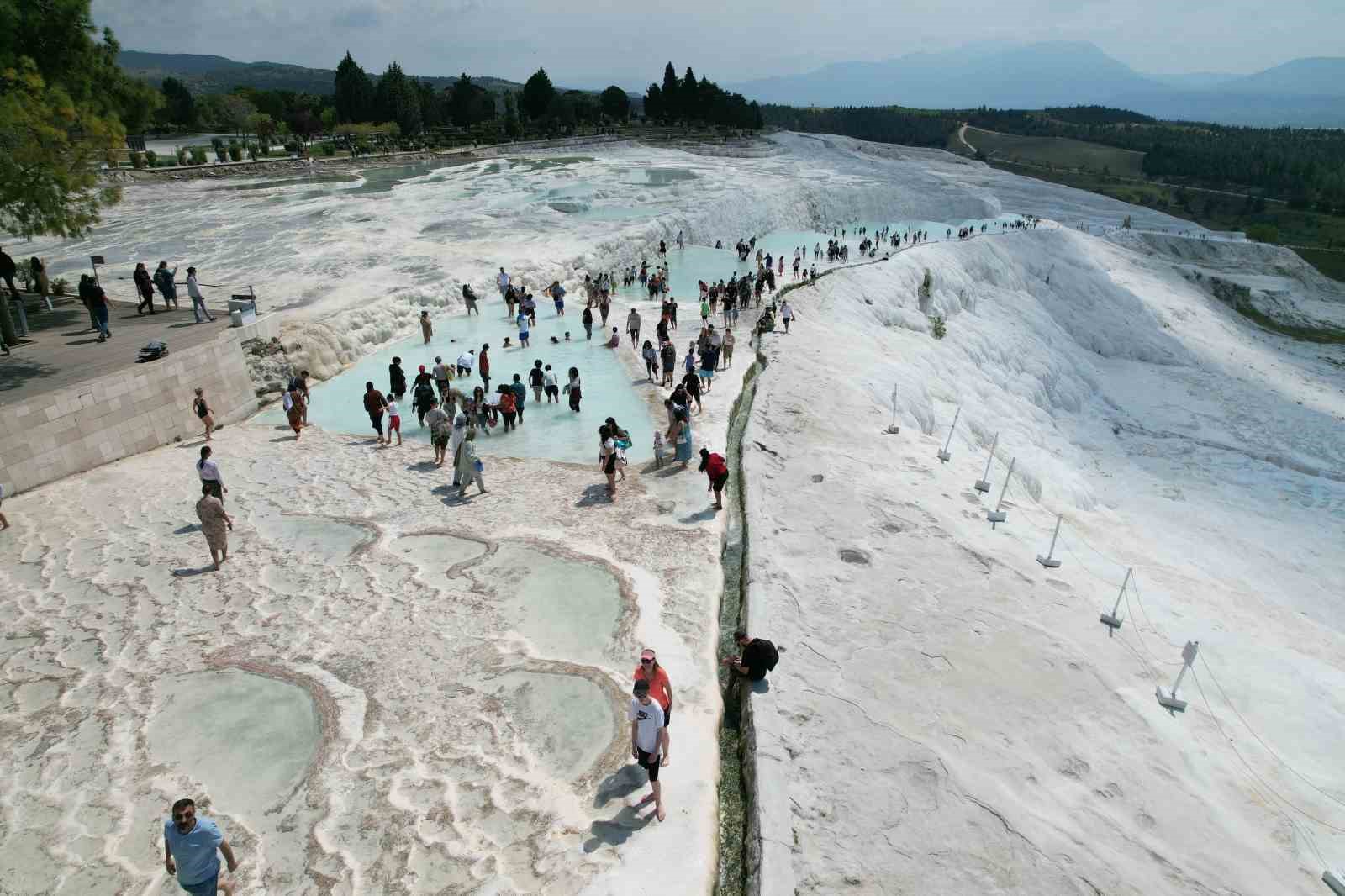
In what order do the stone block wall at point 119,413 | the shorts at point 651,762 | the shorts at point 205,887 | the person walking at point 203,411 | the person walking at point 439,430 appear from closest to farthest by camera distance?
the shorts at point 205,887 → the shorts at point 651,762 → the stone block wall at point 119,413 → the person walking at point 439,430 → the person walking at point 203,411

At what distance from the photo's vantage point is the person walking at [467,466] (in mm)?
11664

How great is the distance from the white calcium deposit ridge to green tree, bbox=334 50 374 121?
68.2 metres

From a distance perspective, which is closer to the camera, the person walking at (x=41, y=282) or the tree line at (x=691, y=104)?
the person walking at (x=41, y=282)

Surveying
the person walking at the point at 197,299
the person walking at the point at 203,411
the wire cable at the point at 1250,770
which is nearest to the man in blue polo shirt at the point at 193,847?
the wire cable at the point at 1250,770

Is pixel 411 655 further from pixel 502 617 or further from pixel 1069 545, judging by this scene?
pixel 1069 545

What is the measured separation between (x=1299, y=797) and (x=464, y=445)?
451 inches

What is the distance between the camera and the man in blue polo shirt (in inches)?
183

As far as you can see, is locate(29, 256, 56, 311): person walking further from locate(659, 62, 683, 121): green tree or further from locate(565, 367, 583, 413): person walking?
locate(659, 62, 683, 121): green tree

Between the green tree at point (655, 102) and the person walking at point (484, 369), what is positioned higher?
the green tree at point (655, 102)

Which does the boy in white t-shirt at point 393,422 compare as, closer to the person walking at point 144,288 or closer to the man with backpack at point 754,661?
the person walking at point 144,288

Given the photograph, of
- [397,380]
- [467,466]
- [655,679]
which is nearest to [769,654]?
[655,679]

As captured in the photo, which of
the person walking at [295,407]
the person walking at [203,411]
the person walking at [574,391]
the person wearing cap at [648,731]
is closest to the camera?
the person wearing cap at [648,731]

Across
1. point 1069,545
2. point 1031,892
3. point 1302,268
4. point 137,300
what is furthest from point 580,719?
point 1302,268

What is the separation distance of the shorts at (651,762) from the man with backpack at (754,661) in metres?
1.80
